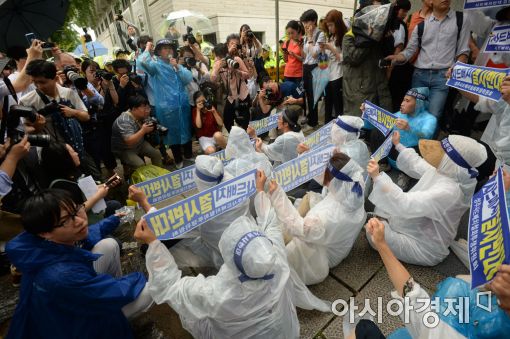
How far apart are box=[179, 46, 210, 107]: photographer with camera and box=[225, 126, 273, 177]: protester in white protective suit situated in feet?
7.55

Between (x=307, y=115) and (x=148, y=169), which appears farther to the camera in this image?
(x=307, y=115)

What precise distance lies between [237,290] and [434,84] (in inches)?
163

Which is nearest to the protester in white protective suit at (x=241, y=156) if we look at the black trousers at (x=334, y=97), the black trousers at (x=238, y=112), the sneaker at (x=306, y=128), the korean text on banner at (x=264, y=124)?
the korean text on banner at (x=264, y=124)

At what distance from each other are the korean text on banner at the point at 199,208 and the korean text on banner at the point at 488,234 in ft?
4.97

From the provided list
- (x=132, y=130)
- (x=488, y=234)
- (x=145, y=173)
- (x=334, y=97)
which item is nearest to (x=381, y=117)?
(x=334, y=97)

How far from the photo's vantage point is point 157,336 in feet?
7.38

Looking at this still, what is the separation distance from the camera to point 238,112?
17.4 feet

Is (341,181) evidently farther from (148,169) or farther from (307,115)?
(307,115)

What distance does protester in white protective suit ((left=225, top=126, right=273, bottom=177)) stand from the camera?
2822 millimetres

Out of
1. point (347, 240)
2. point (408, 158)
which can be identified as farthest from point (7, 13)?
point (408, 158)

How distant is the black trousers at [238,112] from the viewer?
5254 mm

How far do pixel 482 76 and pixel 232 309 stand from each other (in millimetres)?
3022

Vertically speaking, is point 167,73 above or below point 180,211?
above

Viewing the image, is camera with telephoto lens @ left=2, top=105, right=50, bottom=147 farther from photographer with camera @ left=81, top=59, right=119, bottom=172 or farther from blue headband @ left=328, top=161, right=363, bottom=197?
blue headband @ left=328, top=161, right=363, bottom=197
